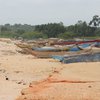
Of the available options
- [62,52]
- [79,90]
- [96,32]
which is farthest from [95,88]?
[96,32]

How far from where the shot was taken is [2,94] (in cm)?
891

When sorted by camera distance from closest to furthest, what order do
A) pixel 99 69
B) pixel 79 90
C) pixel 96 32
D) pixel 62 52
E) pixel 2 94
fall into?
pixel 79 90 < pixel 2 94 < pixel 99 69 < pixel 62 52 < pixel 96 32

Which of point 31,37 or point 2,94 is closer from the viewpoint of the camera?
point 2,94

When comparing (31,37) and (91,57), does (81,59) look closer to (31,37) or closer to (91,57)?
(91,57)

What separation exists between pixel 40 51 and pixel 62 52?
1.64 metres

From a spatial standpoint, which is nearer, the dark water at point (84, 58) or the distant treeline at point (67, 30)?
the dark water at point (84, 58)

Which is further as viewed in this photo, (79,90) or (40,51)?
(40,51)

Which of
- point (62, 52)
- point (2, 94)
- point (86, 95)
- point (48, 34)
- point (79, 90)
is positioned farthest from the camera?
point (48, 34)

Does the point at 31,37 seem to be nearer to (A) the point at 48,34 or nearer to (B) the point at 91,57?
(A) the point at 48,34

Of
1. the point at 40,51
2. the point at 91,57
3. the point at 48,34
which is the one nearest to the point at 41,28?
the point at 48,34

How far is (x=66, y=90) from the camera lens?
7457 mm

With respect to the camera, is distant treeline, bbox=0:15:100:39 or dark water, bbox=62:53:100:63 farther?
distant treeline, bbox=0:15:100:39

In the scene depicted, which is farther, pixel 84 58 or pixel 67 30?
pixel 67 30

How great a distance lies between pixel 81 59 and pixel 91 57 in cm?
53
